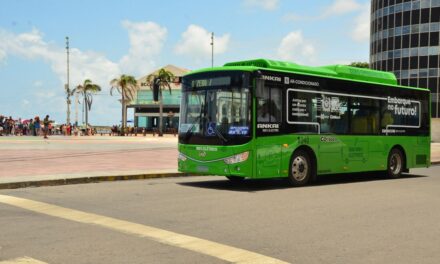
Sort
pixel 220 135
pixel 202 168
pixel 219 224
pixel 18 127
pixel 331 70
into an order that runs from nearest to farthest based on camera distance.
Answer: pixel 219 224
pixel 220 135
pixel 202 168
pixel 331 70
pixel 18 127

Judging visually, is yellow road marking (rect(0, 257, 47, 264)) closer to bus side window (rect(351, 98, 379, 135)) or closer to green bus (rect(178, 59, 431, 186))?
green bus (rect(178, 59, 431, 186))

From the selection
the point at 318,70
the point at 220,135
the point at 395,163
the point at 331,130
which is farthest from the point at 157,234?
the point at 395,163

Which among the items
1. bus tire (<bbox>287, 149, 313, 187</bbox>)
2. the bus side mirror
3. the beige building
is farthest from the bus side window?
the beige building

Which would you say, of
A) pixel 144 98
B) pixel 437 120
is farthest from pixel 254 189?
pixel 144 98

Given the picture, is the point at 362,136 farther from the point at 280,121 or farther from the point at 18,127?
the point at 18,127

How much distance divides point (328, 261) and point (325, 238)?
1278mm

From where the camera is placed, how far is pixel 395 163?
1769 cm

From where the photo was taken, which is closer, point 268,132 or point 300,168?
point 268,132

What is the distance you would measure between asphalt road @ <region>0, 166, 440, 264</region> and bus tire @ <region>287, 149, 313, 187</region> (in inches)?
19.7

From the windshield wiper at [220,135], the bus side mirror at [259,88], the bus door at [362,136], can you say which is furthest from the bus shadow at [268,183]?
the bus side mirror at [259,88]

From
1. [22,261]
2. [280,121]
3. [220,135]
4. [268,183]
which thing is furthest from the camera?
[268,183]

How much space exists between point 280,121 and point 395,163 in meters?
6.10

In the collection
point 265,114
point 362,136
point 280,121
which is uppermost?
point 265,114

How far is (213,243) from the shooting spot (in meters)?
6.80
